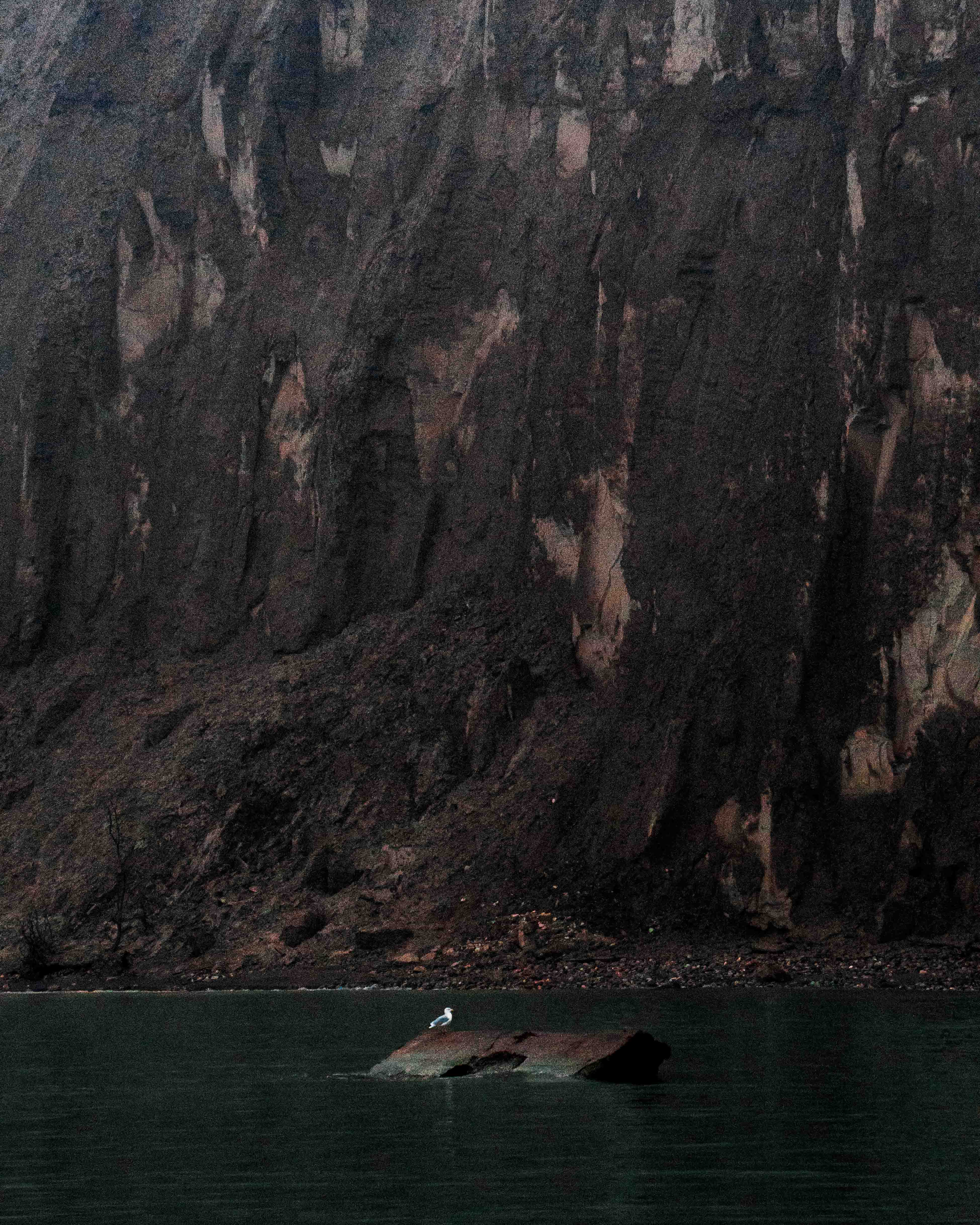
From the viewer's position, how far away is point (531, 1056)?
31.8 m

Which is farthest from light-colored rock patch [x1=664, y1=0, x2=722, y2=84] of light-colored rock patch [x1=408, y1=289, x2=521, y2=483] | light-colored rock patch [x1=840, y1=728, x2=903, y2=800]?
light-colored rock patch [x1=840, y1=728, x2=903, y2=800]

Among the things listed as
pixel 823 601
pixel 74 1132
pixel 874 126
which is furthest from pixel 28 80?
pixel 74 1132

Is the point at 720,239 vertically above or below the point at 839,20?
below

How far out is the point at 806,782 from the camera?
57.6 m

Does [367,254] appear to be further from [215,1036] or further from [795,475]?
[215,1036]

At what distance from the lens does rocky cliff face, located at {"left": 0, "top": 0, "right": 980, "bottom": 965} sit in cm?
5853

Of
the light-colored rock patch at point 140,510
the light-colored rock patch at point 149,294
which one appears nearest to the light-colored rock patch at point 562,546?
the light-colored rock patch at point 140,510

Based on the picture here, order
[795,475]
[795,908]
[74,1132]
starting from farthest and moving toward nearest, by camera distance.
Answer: [795,475] < [795,908] < [74,1132]

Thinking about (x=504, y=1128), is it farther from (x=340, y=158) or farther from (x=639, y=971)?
(x=340, y=158)

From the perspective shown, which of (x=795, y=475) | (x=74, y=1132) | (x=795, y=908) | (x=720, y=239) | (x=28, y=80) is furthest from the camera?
(x=28, y=80)

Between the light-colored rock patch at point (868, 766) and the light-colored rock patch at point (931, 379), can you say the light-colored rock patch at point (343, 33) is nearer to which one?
the light-colored rock patch at point (931, 379)

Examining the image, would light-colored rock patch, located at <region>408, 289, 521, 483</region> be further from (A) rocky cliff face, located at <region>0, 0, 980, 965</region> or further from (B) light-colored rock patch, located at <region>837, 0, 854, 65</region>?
(B) light-colored rock patch, located at <region>837, 0, 854, 65</region>

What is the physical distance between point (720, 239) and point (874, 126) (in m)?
6.31

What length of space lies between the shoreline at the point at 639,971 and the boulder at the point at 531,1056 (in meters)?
18.1
